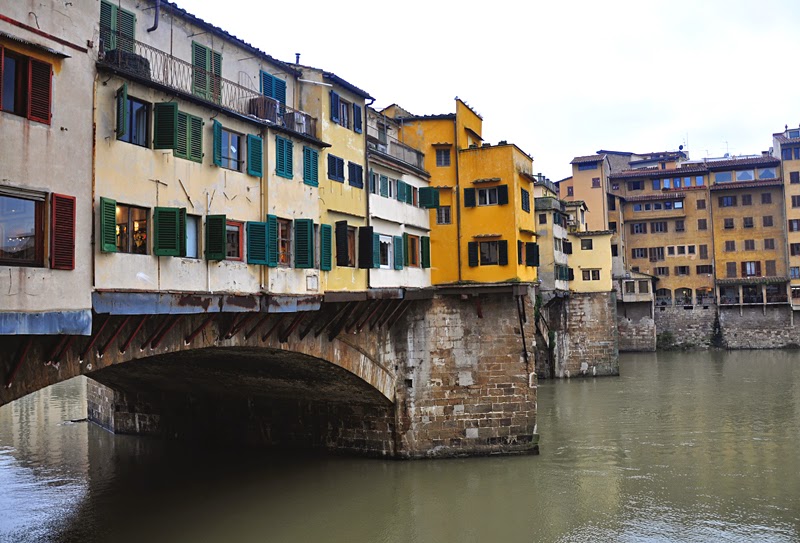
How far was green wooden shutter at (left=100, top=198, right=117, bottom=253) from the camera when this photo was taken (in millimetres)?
12948

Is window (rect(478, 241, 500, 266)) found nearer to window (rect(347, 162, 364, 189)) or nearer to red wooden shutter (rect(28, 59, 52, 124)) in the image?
window (rect(347, 162, 364, 189))

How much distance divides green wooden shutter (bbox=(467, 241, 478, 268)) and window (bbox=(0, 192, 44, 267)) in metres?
16.9

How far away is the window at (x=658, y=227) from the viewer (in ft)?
228

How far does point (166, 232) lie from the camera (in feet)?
47.1

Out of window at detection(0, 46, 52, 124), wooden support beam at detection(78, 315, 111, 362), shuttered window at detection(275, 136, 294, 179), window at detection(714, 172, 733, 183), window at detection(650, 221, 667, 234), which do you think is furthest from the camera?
window at detection(650, 221, 667, 234)

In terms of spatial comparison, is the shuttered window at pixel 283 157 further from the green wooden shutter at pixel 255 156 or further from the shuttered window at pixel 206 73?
the shuttered window at pixel 206 73

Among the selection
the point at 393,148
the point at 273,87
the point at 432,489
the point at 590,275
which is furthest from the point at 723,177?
the point at 273,87

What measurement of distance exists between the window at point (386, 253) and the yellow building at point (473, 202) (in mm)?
3259

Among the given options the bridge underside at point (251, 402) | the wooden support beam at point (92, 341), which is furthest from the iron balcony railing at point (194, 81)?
the bridge underside at point (251, 402)

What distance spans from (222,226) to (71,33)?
4.95m

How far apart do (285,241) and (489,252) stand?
1004cm

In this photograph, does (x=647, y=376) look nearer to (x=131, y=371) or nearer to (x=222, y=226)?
(x=131, y=371)

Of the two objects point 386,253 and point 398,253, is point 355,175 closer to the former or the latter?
point 386,253

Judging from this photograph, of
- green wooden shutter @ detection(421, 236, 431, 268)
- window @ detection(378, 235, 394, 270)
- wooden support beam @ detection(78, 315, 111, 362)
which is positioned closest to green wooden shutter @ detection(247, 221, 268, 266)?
wooden support beam @ detection(78, 315, 111, 362)
